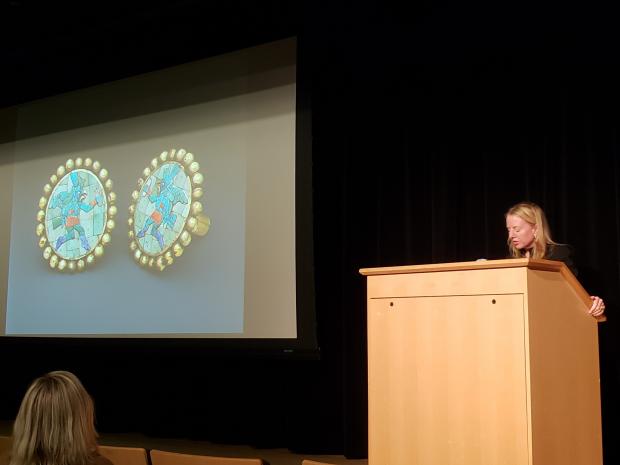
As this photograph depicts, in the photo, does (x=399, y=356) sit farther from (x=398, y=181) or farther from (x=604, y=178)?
(x=398, y=181)

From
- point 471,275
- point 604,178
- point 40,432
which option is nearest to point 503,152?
point 604,178

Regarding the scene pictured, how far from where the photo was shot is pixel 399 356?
8.86 ft

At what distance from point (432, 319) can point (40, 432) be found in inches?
51.7

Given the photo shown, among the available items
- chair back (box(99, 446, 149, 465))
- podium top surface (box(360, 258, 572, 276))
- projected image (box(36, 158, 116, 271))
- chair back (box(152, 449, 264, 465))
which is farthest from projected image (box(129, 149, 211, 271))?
podium top surface (box(360, 258, 572, 276))

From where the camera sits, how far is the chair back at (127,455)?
10.2ft

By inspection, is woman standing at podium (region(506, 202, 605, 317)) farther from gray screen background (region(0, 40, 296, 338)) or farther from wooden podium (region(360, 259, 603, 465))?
gray screen background (region(0, 40, 296, 338))

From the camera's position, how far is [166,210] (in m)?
4.76

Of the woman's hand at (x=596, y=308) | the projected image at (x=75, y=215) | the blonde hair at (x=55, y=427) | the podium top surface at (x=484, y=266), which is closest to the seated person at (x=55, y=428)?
the blonde hair at (x=55, y=427)

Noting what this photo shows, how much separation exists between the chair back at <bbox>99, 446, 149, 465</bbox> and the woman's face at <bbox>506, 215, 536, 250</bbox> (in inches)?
71.7

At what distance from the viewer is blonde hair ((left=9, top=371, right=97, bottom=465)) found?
6.75 feet

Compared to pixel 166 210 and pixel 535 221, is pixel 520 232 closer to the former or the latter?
pixel 535 221

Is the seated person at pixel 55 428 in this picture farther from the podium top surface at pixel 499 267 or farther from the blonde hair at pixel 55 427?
the podium top surface at pixel 499 267

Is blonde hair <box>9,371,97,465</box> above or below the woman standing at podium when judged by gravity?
below

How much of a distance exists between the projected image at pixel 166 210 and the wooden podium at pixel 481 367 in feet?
6.95
